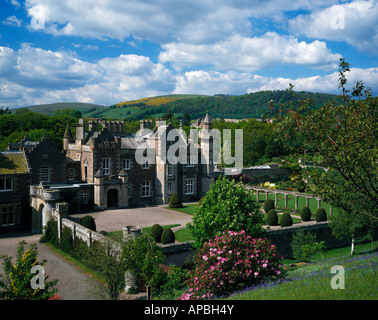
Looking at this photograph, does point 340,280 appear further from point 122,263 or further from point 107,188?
point 107,188

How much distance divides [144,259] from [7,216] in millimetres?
24303

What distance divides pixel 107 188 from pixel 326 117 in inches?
1315

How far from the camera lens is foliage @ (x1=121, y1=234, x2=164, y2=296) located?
15.5 m

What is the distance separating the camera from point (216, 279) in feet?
49.3

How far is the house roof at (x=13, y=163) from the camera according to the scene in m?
35.4

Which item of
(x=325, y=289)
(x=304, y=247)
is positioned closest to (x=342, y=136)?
(x=325, y=289)

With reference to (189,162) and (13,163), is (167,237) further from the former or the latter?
(189,162)

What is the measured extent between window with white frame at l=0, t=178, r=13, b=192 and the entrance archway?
1260 cm

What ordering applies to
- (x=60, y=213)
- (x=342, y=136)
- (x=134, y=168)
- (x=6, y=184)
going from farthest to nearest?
1. (x=134, y=168)
2. (x=6, y=184)
3. (x=60, y=213)
4. (x=342, y=136)

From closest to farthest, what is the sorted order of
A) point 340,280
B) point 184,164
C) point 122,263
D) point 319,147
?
point 340,280 → point 319,147 → point 122,263 → point 184,164

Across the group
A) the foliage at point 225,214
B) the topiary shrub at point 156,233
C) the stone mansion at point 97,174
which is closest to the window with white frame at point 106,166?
the stone mansion at point 97,174

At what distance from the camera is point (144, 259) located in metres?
15.7
